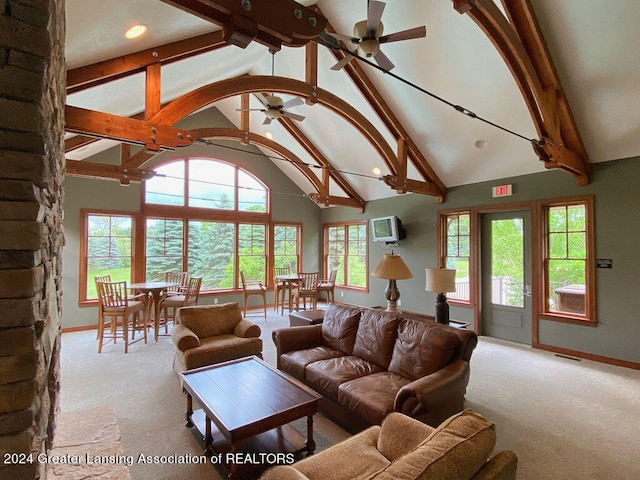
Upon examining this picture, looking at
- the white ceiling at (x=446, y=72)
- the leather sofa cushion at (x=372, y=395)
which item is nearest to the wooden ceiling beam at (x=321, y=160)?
the white ceiling at (x=446, y=72)

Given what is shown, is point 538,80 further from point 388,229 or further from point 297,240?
point 297,240

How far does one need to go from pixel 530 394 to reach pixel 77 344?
6.30 meters

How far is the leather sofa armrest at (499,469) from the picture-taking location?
45.2 inches

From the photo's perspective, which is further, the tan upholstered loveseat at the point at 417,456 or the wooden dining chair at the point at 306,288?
the wooden dining chair at the point at 306,288

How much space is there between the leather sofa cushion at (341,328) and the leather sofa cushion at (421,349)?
0.57m

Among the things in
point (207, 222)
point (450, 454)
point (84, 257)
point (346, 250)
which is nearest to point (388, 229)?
point (346, 250)

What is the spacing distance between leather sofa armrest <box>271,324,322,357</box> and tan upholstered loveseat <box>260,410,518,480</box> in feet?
5.82

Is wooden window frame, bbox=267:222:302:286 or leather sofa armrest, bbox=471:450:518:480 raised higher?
wooden window frame, bbox=267:222:302:286

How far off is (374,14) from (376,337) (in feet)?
9.65

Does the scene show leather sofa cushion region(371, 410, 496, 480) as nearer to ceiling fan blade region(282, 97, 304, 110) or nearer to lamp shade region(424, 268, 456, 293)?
lamp shade region(424, 268, 456, 293)

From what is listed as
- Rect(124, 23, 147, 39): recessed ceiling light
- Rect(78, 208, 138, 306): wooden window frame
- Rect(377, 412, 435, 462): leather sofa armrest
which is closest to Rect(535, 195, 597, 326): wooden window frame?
Rect(377, 412, 435, 462): leather sofa armrest

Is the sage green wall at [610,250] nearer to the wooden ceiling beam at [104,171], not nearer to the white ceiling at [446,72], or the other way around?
the white ceiling at [446,72]

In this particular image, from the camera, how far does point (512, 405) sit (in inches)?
126

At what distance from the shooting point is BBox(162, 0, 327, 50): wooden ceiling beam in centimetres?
163
